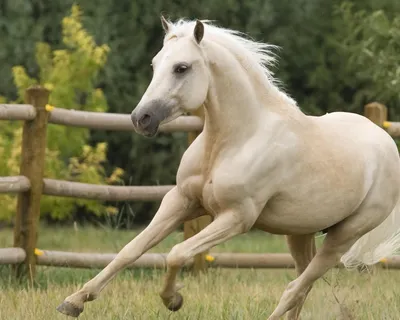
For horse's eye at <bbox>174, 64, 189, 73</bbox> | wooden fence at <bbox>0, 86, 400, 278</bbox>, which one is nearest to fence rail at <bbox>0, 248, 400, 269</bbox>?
wooden fence at <bbox>0, 86, 400, 278</bbox>

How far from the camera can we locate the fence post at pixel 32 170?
27.3 ft

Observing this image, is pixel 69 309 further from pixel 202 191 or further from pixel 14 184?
pixel 14 184

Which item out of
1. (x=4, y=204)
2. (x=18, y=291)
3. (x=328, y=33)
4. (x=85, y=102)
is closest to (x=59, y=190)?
(x=18, y=291)

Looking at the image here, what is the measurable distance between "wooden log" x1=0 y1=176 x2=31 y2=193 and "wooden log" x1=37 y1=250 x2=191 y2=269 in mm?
482

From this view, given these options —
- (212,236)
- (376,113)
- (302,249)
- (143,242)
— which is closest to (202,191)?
(212,236)

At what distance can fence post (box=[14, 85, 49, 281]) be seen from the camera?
8.31 meters

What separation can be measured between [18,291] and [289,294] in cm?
196

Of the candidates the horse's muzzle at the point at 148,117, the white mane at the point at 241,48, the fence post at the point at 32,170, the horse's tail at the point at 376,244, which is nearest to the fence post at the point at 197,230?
the fence post at the point at 32,170

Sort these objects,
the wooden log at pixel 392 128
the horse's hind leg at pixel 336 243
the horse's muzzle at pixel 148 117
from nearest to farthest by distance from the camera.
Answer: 1. the horse's muzzle at pixel 148 117
2. the horse's hind leg at pixel 336 243
3. the wooden log at pixel 392 128

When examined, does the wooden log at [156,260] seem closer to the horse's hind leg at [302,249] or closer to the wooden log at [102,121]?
the wooden log at [102,121]

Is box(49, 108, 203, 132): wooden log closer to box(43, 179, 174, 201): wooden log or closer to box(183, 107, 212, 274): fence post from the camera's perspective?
box(183, 107, 212, 274): fence post

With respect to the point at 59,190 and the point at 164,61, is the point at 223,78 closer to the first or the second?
the point at 164,61

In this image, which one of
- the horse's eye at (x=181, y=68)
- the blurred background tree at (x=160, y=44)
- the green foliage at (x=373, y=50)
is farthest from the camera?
the blurred background tree at (x=160, y=44)

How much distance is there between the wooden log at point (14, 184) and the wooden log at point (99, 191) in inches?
6.9
